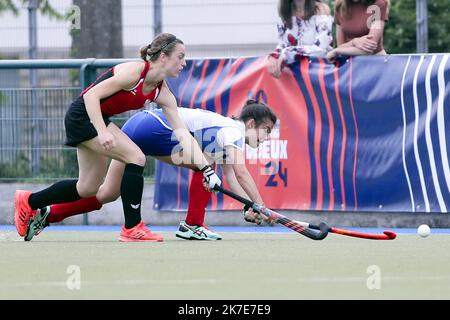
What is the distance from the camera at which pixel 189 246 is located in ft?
27.0

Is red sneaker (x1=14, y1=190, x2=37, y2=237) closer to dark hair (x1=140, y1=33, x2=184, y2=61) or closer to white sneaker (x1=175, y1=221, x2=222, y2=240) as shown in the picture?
white sneaker (x1=175, y1=221, x2=222, y2=240)

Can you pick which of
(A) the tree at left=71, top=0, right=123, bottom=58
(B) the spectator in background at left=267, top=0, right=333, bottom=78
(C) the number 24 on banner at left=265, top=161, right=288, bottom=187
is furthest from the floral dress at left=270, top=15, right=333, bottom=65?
(A) the tree at left=71, top=0, right=123, bottom=58

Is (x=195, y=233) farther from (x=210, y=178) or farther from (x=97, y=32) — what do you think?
(x=97, y=32)

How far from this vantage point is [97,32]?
15.7 m

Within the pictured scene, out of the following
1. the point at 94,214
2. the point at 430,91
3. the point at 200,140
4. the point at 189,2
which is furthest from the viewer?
the point at 189,2

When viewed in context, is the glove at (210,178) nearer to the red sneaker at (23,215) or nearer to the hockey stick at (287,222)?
the hockey stick at (287,222)

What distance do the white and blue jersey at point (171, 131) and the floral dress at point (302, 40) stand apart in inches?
72.4

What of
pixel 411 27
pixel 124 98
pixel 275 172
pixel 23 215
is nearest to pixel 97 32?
pixel 411 27

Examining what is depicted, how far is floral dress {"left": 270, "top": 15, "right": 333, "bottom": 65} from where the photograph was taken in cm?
1066

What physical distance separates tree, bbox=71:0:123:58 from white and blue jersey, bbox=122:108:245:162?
6.54 m
